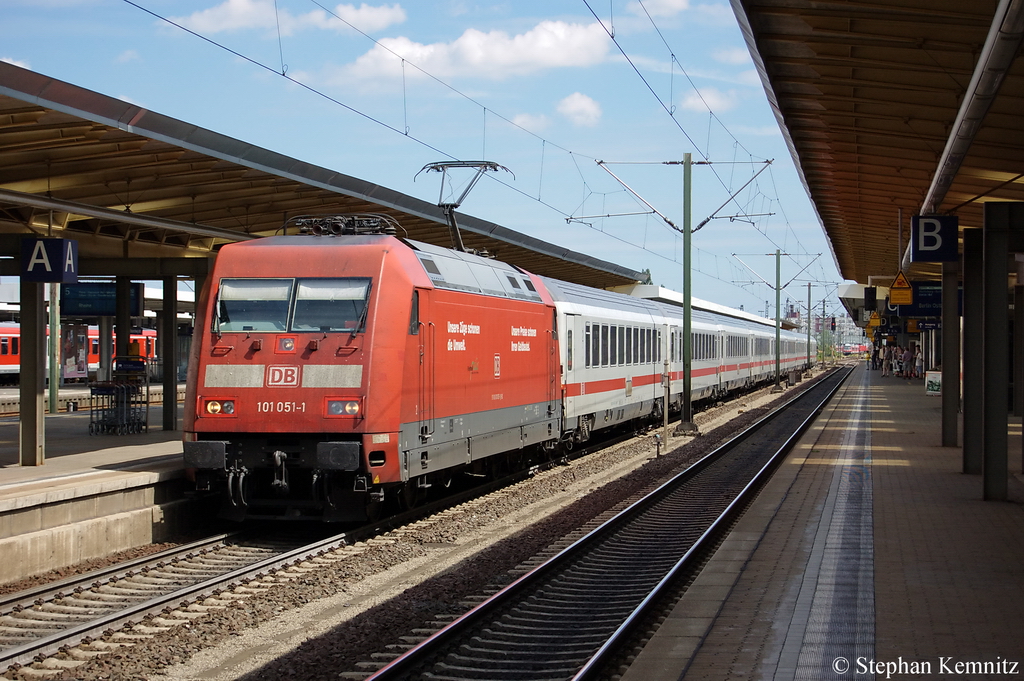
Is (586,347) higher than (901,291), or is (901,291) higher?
(901,291)

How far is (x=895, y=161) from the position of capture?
16.0 m

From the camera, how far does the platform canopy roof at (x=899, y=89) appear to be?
896cm

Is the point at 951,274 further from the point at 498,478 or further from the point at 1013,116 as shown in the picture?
the point at 498,478

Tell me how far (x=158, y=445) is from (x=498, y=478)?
5.32 m

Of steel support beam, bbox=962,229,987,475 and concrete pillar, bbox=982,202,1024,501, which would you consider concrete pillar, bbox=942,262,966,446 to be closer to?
steel support beam, bbox=962,229,987,475


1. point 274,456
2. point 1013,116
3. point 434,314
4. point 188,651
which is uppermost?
point 1013,116

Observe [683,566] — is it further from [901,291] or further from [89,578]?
[901,291]

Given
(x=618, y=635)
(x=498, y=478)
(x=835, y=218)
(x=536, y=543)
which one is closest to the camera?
(x=618, y=635)

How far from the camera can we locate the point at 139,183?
13.5 m

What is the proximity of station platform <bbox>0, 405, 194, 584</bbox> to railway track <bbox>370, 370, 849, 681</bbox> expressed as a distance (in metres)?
4.28

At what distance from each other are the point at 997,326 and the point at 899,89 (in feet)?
10.7

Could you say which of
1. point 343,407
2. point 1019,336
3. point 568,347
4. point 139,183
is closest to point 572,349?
point 568,347

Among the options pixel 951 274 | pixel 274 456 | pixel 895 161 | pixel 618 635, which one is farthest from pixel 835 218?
pixel 618 635

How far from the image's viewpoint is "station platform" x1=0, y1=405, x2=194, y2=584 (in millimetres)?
9320
